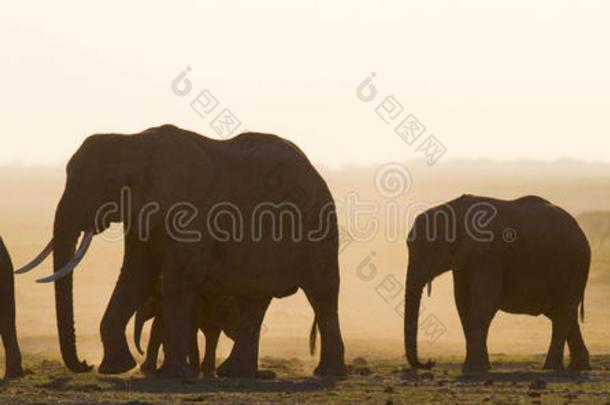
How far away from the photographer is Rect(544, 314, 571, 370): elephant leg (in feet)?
101

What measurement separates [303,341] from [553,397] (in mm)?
20205

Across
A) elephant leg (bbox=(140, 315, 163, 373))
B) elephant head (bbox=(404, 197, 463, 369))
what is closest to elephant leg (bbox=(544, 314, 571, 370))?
elephant head (bbox=(404, 197, 463, 369))

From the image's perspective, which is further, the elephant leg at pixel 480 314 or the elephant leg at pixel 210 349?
the elephant leg at pixel 480 314

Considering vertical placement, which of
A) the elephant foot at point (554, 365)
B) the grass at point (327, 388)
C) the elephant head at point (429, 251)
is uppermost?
the elephant head at point (429, 251)

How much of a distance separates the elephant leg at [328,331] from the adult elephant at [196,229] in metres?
0.02

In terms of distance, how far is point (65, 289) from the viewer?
26.0 meters

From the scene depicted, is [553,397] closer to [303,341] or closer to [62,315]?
[62,315]

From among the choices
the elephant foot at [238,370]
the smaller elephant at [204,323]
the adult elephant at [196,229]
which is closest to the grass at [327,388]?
the elephant foot at [238,370]

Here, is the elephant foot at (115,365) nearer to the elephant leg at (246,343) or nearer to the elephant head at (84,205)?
the elephant head at (84,205)

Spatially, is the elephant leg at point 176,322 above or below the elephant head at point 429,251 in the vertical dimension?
below

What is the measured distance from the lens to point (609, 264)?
7112 cm

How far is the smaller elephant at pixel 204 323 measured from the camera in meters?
28.4

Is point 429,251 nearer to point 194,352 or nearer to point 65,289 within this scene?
point 194,352

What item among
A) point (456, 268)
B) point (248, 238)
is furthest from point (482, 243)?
point (248, 238)
